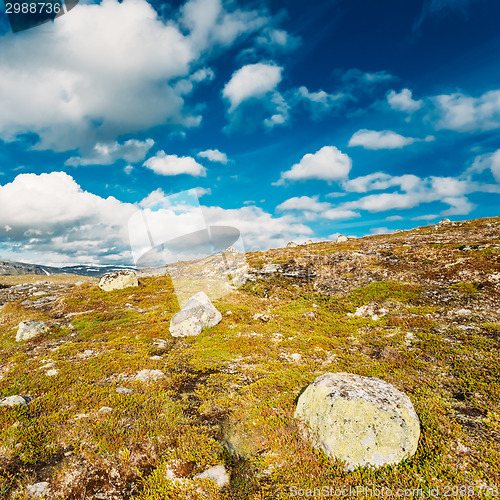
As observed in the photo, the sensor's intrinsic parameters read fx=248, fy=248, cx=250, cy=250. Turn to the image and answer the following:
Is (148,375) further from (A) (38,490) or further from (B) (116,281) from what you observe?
(B) (116,281)

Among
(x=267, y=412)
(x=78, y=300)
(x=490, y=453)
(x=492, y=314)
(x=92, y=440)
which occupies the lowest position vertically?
(x=492, y=314)

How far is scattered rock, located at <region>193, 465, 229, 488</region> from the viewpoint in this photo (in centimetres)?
768

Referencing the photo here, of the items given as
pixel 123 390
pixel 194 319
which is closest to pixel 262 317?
pixel 194 319

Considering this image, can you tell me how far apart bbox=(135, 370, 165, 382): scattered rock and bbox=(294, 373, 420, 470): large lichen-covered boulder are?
372 inches

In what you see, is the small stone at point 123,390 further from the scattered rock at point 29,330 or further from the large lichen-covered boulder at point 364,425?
the scattered rock at point 29,330

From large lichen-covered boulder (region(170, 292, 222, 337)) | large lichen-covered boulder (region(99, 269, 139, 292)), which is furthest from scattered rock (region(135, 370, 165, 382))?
large lichen-covered boulder (region(99, 269, 139, 292))

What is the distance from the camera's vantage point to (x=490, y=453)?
25.7 feet

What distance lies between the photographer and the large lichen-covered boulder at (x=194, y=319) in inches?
857

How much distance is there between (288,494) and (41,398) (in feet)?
42.3

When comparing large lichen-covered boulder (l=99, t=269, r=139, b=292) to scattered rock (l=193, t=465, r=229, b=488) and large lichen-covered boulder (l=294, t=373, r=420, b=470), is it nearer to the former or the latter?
scattered rock (l=193, t=465, r=229, b=488)

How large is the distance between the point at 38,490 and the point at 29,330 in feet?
65.5

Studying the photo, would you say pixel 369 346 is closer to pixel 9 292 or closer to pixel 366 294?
pixel 366 294

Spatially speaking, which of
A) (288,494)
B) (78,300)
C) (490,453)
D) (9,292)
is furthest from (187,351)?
(9,292)

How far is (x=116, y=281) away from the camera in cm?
4278
